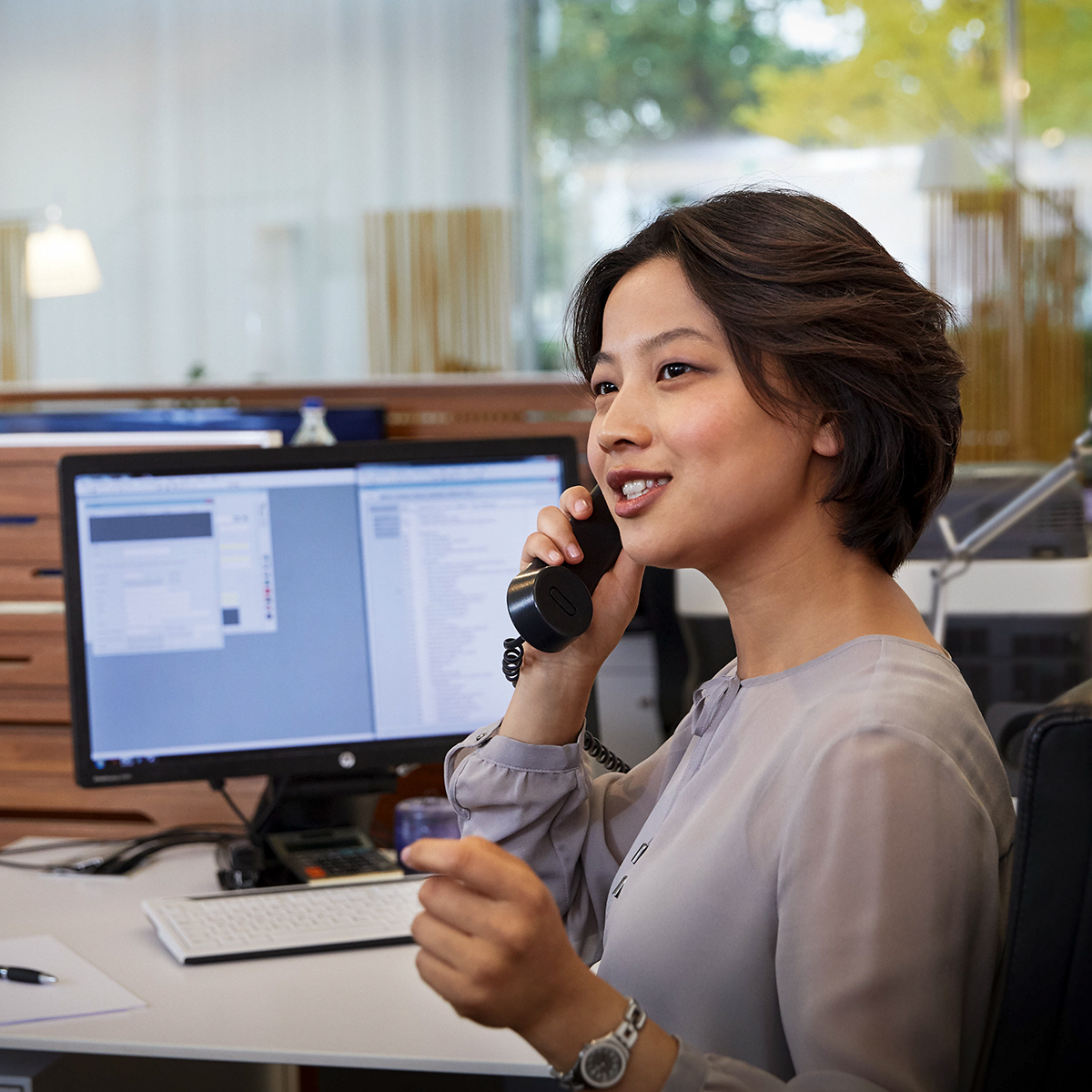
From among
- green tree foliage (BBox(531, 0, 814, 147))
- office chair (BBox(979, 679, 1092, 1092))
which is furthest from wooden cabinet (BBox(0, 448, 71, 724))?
green tree foliage (BBox(531, 0, 814, 147))

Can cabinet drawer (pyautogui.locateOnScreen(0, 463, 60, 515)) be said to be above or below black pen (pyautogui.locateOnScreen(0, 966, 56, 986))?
above

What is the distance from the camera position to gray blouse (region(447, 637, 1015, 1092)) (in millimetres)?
693

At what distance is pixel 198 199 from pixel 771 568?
7.38 metres

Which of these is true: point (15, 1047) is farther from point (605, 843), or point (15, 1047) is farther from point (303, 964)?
point (605, 843)

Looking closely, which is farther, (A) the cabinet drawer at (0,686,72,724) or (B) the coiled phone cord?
(A) the cabinet drawer at (0,686,72,724)

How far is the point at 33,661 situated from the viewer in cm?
165

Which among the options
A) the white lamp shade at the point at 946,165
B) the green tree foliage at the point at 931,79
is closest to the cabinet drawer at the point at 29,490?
the white lamp shade at the point at 946,165

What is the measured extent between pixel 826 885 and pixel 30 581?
4.14 feet

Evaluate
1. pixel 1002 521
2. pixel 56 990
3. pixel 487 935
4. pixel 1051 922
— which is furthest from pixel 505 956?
pixel 1002 521

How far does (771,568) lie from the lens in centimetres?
89

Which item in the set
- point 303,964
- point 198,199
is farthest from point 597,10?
point 303,964

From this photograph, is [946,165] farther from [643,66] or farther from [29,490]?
[29,490]

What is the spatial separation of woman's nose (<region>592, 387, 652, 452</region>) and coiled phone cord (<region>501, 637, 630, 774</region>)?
27cm

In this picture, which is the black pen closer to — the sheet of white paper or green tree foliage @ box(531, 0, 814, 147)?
the sheet of white paper
